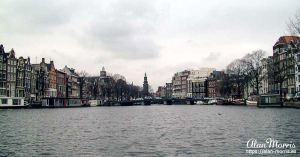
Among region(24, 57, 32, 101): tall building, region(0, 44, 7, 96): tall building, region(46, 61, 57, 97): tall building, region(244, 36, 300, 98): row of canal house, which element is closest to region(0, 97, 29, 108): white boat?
region(0, 44, 7, 96): tall building

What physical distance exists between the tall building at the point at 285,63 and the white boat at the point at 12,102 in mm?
77607

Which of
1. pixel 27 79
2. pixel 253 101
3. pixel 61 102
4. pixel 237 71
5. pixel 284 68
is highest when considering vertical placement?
pixel 237 71

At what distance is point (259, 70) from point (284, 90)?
1168 cm

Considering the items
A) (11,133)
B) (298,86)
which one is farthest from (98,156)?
(298,86)

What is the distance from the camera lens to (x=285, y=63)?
454 ft

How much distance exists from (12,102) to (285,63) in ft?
282

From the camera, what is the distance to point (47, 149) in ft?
109

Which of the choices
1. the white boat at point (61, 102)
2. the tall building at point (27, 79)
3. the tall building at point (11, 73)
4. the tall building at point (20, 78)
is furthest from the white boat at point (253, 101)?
the tall building at point (11, 73)

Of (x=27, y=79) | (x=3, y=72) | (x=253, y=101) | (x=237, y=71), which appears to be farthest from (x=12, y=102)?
(x=237, y=71)

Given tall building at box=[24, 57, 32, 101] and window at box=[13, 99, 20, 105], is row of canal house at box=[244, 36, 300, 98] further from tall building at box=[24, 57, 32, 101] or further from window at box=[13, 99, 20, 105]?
tall building at box=[24, 57, 32, 101]

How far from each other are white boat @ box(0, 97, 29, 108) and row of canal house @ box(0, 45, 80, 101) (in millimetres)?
3097

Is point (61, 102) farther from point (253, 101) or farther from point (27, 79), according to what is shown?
point (253, 101)

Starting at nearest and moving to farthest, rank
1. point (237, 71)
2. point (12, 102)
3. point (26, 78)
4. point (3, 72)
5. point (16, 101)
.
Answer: point (12, 102) < point (16, 101) < point (3, 72) < point (26, 78) < point (237, 71)

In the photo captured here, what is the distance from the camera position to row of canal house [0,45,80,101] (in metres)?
139
